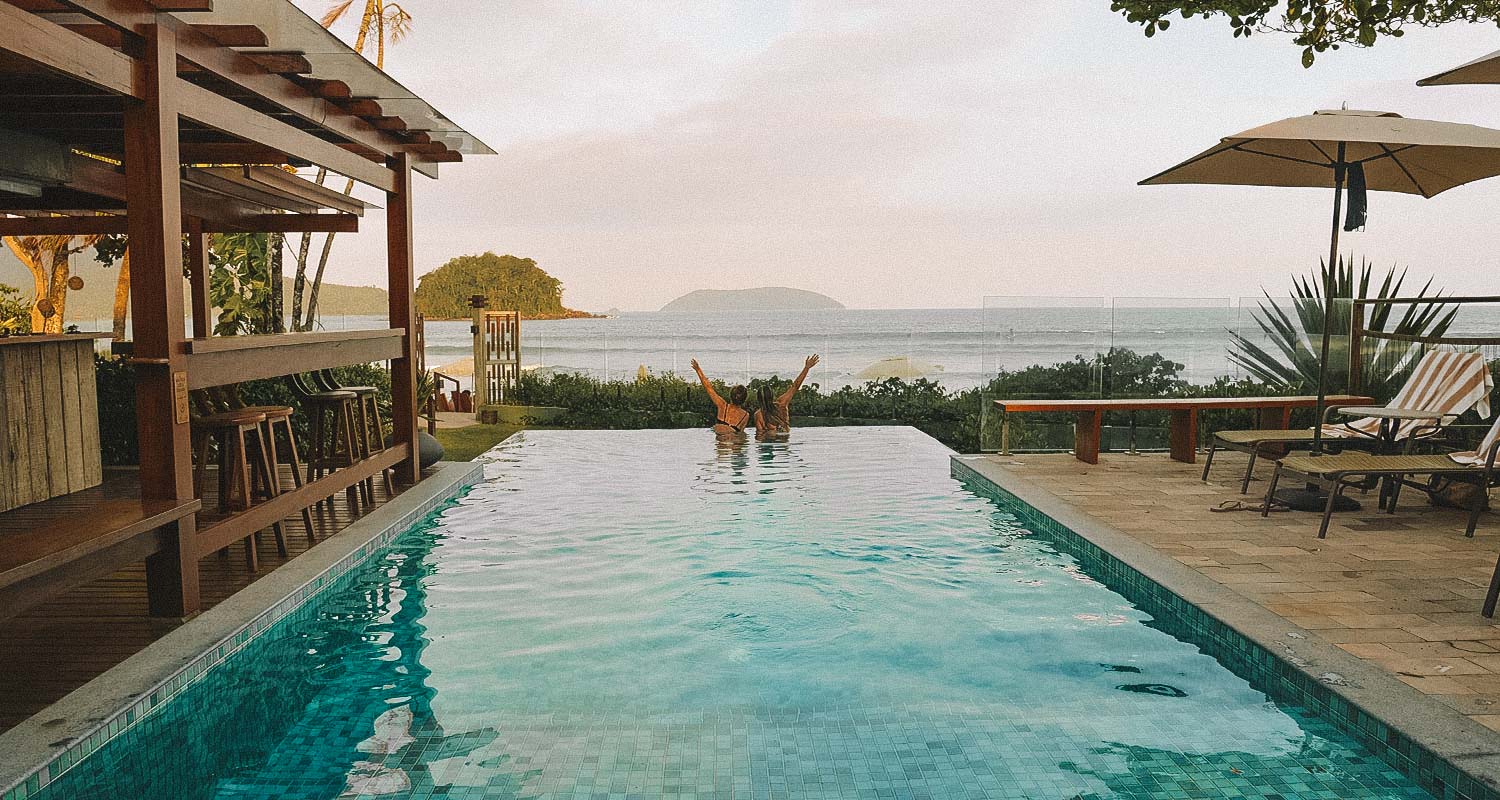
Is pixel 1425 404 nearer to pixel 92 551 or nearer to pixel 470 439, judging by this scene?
pixel 92 551

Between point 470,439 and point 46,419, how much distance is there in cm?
690

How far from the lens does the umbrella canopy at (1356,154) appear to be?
21.0ft

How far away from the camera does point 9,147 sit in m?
6.04

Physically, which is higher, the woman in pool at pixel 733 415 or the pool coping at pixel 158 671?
the woman in pool at pixel 733 415

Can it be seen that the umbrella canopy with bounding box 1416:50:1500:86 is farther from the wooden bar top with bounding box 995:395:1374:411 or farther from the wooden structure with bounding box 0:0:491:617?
the wooden structure with bounding box 0:0:491:617

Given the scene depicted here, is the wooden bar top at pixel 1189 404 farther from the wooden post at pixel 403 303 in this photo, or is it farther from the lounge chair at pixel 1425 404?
the wooden post at pixel 403 303

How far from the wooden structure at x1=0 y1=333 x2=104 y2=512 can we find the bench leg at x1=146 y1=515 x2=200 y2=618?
7.61ft

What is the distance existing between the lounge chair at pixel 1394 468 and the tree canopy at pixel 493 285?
4337 cm

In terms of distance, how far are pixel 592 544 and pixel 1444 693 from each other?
4.87 metres

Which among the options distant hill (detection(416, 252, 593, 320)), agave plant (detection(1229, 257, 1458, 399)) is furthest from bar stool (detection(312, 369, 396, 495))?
distant hill (detection(416, 252, 593, 320))

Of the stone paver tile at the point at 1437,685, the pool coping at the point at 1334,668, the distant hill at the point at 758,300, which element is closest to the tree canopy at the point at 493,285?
the distant hill at the point at 758,300

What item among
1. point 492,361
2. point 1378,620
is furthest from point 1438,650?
point 492,361

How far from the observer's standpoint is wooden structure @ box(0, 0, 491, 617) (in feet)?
13.3

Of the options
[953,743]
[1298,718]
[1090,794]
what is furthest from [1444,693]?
[953,743]
